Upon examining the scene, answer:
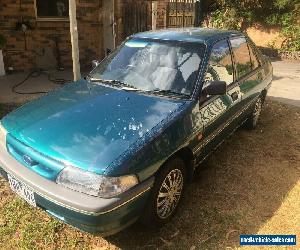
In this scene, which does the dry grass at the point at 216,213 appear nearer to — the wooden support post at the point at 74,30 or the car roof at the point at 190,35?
the car roof at the point at 190,35

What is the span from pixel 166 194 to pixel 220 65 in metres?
1.80

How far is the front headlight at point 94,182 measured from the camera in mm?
2631

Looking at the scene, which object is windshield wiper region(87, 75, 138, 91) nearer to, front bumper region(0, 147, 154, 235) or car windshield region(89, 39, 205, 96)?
car windshield region(89, 39, 205, 96)

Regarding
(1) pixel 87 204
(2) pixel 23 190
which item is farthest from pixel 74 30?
(1) pixel 87 204

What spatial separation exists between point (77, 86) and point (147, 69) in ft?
2.87

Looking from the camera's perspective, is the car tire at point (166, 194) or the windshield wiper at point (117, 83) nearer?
the car tire at point (166, 194)

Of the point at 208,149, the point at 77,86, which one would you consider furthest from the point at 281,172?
the point at 77,86

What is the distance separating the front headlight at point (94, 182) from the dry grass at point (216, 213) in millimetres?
826

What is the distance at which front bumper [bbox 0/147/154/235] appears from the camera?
2.61 metres

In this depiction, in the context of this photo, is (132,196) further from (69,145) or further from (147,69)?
(147,69)

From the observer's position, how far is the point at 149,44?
4203 millimetres

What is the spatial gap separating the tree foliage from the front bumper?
1225cm

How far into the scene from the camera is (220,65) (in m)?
4.16

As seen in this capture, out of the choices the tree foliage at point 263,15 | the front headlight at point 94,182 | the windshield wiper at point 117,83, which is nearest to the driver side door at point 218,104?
the windshield wiper at point 117,83
